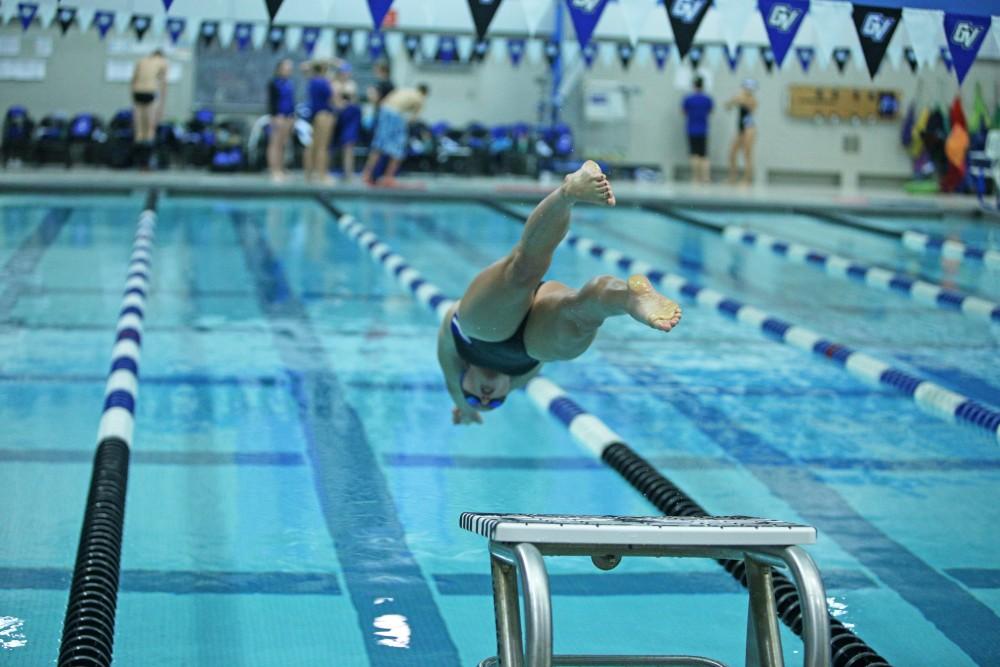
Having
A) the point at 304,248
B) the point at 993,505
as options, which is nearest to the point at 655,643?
the point at 993,505

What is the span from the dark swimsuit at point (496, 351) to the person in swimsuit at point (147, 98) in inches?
496

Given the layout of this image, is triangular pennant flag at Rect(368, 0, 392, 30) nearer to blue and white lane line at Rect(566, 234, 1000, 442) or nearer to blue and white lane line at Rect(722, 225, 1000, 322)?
blue and white lane line at Rect(566, 234, 1000, 442)

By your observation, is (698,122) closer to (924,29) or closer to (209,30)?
(209,30)

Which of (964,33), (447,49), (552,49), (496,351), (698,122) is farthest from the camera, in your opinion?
(698,122)

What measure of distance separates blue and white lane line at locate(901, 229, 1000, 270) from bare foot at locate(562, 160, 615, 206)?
788cm

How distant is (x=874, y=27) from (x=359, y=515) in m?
4.09

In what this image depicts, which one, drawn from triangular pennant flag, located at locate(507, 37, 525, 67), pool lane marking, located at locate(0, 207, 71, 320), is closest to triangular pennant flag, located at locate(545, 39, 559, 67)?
triangular pennant flag, located at locate(507, 37, 525, 67)

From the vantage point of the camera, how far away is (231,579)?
3941 mm

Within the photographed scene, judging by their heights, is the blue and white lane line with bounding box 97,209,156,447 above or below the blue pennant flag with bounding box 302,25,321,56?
below

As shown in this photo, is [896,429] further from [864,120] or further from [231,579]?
[864,120]

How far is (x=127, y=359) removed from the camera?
598cm

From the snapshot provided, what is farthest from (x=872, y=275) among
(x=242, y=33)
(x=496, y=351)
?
(x=242, y=33)

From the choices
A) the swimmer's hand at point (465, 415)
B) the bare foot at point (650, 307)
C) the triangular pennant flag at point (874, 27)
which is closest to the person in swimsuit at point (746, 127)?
the triangular pennant flag at point (874, 27)

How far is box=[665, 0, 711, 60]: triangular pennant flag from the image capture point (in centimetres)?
701
